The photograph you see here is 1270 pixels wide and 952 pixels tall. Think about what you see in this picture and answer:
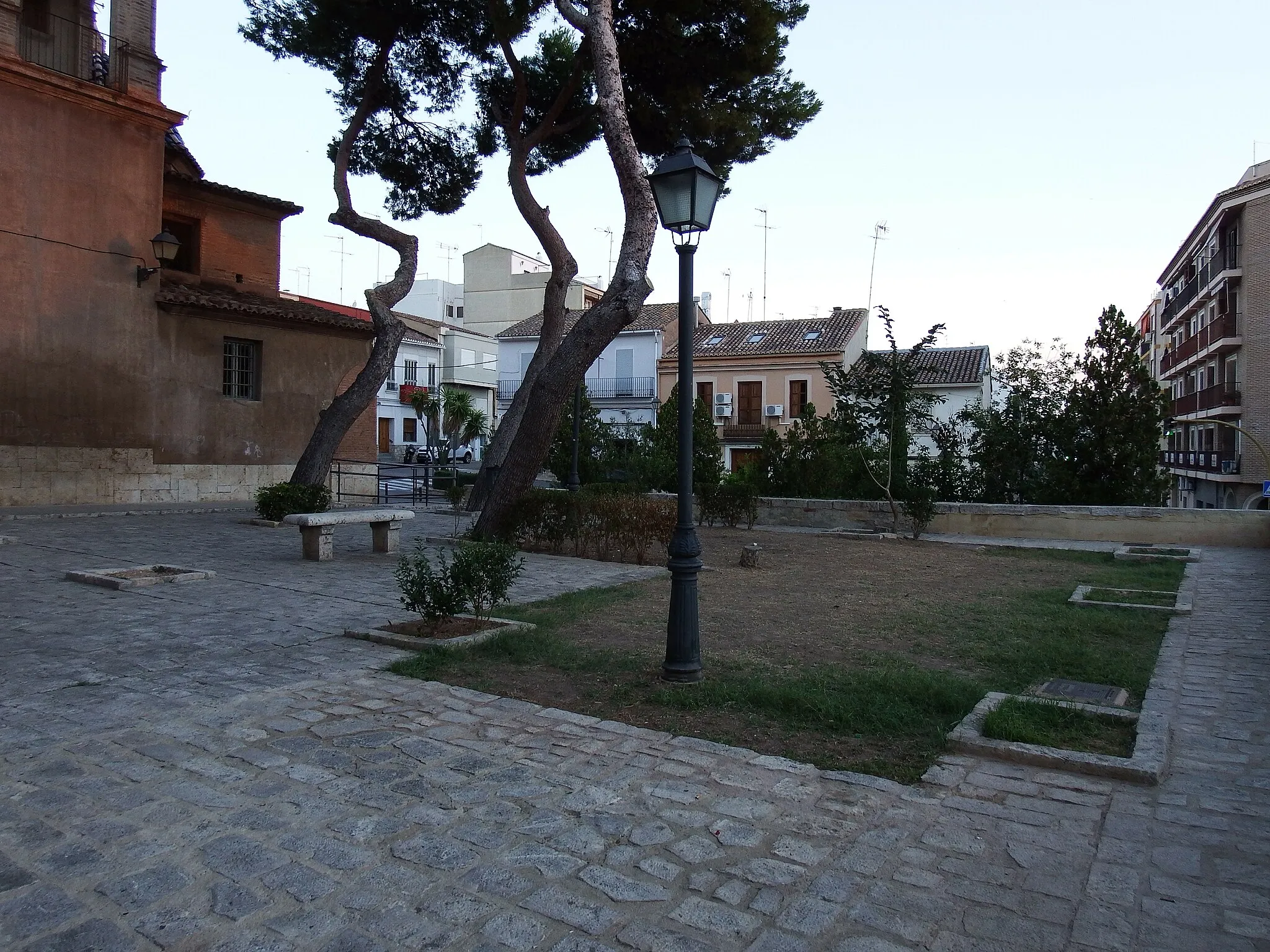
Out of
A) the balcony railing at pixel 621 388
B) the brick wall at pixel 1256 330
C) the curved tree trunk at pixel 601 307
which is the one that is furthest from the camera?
the balcony railing at pixel 621 388

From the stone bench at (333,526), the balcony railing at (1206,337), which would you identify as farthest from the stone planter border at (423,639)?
the balcony railing at (1206,337)

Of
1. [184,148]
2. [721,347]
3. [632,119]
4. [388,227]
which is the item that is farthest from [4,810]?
[721,347]

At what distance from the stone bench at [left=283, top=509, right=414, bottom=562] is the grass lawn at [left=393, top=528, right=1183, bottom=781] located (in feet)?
11.8

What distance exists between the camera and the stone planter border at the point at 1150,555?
12.6 meters

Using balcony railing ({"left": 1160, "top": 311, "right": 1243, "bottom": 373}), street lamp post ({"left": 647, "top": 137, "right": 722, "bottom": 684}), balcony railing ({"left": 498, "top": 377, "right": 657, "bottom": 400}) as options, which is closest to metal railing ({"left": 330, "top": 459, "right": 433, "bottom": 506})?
street lamp post ({"left": 647, "top": 137, "right": 722, "bottom": 684})

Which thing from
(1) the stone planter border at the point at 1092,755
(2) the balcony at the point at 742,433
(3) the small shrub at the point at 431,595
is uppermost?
(2) the balcony at the point at 742,433

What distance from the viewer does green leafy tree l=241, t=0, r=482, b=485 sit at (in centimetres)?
1664

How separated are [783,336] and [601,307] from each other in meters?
30.5

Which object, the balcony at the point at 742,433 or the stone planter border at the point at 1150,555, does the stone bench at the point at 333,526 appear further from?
the balcony at the point at 742,433

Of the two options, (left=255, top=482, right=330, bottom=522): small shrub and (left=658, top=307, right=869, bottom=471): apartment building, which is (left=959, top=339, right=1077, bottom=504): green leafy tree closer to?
(left=255, top=482, right=330, bottom=522): small shrub

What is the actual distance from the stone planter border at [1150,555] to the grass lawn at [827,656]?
1.91 meters

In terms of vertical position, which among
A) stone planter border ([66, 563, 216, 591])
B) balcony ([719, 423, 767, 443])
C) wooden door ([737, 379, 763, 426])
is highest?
wooden door ([737, 379, 763, 426])

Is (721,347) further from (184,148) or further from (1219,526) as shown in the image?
(1219,526)

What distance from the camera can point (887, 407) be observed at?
53.7 feet
